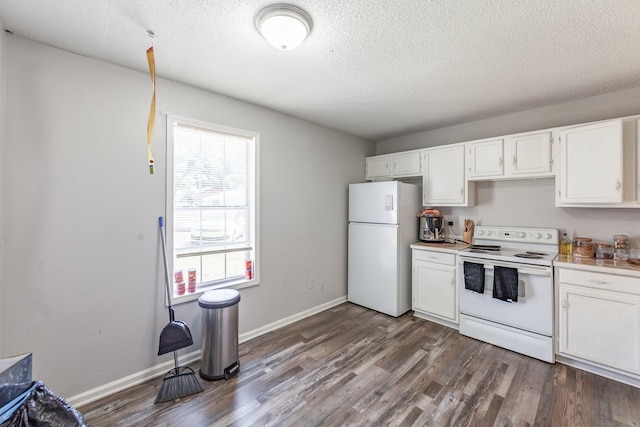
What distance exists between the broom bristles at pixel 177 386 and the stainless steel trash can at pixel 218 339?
0.13 meters

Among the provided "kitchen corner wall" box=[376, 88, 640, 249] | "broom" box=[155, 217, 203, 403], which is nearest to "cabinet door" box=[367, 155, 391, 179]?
"kitchen corner wall" box=[376, 88, 640, 249]

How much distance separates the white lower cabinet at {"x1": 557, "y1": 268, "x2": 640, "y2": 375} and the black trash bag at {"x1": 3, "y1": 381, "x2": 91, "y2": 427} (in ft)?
11.1

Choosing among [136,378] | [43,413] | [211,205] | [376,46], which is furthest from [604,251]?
[136,378]

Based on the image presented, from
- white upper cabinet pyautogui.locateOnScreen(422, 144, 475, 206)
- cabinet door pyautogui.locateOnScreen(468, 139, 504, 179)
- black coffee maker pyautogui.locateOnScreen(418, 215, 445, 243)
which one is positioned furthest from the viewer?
black coffee maker pyautogui.locateOnScreen(418, 215, 445, 243)

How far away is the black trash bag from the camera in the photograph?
914 millimetres

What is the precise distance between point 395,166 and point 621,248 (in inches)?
95.2

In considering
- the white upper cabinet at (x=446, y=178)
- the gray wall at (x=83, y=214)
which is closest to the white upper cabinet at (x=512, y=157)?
the white upper cabinet at (x=446, y=178)

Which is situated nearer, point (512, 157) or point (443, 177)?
point (512, 157)

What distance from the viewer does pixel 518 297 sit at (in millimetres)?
2570

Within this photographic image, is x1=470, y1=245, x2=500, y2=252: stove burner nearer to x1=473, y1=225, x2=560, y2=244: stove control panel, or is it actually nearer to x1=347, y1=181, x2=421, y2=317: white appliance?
x1=473, y1=225, x2=560, y2=244: stove control panel

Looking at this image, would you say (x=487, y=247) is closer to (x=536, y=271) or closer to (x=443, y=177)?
(x=536, y=271)

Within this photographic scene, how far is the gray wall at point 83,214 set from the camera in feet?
5.63

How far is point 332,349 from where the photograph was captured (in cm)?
264

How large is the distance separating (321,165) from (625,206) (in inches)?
118
